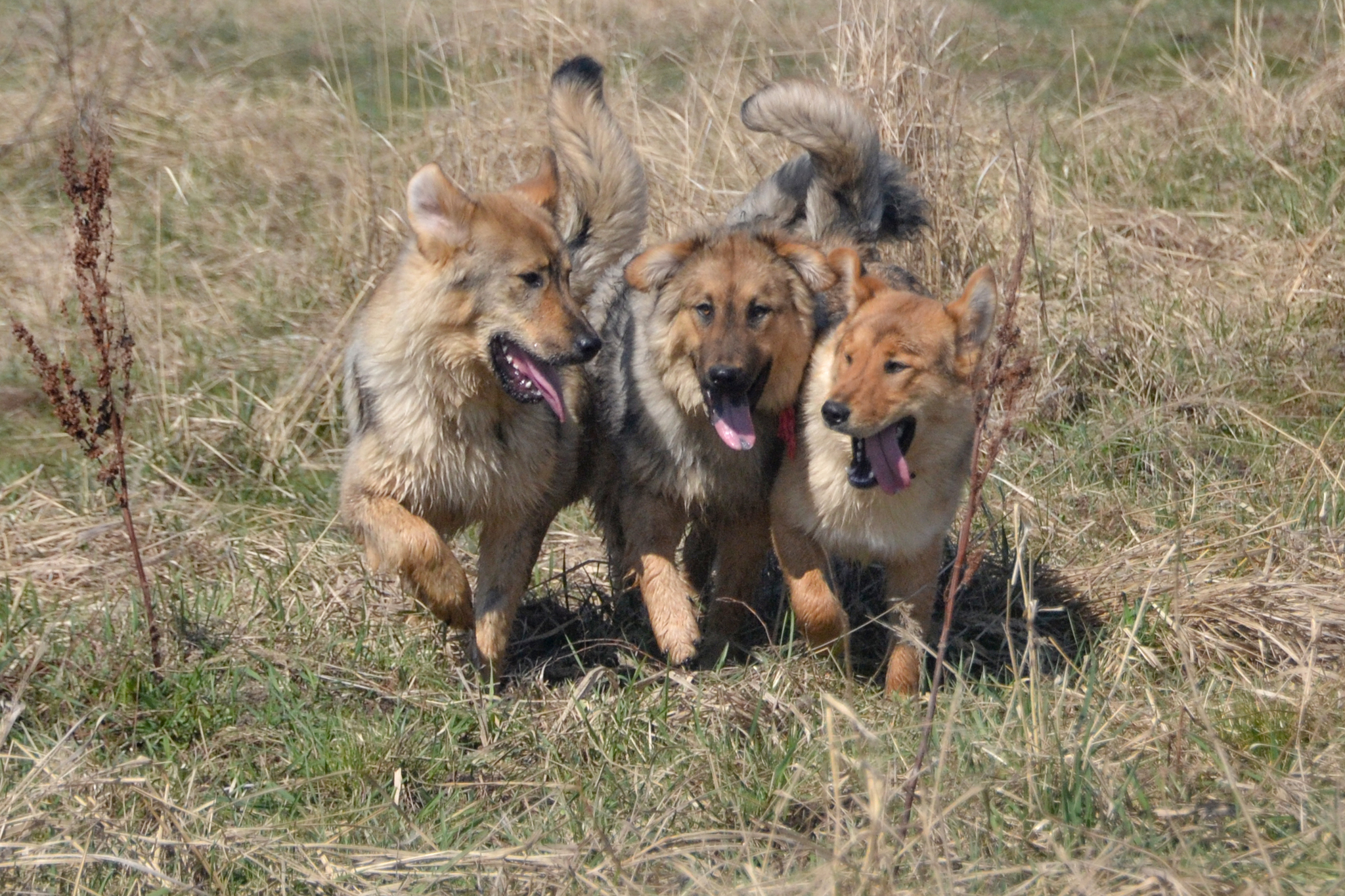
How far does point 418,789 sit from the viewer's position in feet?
13.7

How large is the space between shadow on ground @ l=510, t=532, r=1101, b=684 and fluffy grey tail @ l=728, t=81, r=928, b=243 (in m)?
1.43

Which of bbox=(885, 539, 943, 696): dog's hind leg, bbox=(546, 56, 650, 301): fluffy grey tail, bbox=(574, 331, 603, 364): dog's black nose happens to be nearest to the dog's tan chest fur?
bbox=(574, 331, 603, 364): dog's black nose

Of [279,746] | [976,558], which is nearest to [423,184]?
[279,746]

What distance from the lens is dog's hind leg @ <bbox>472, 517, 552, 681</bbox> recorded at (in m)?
5.08

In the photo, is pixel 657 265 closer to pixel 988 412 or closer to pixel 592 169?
pixel 592 169

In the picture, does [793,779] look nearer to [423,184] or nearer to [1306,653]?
[1306,653]

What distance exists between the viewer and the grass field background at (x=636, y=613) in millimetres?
3580

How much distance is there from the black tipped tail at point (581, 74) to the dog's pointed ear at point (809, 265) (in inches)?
49.3

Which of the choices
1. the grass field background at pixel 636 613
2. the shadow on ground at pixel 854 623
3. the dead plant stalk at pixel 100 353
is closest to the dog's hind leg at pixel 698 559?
the shadow on ground at pixel 854 623

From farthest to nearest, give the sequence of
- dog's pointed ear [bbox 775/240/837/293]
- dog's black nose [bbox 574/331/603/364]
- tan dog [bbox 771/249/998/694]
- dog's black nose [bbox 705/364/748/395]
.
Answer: dog's pointed ear [bbox 775/240/837/293] → dog's black nose [bbox 574/331/603/364] → dog's black nose [bbox 705/364/748/395] → tan dog [bbox 771/249/998/694]

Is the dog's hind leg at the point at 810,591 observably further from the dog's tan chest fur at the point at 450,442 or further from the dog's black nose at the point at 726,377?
the dog's tan chest fur at the point at 450,442

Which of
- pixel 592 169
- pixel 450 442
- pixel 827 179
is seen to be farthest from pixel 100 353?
pixel 827 179

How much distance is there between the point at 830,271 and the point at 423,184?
→ 146 centimetres

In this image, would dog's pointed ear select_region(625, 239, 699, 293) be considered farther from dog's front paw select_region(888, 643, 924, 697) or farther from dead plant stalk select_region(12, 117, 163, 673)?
dead plant stalk select_region(12, 117, 163, 673)
